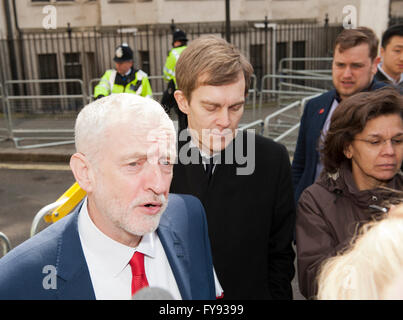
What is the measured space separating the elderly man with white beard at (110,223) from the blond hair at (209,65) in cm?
52

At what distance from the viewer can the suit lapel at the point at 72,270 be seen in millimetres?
1357

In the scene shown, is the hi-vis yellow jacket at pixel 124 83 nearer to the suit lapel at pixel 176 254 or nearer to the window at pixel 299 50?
the suit lapel at pixel 176 254

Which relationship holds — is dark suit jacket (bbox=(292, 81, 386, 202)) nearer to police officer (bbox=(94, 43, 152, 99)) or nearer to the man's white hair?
the man's white hair

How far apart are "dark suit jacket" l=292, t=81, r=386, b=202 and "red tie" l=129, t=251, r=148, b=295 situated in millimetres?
1820

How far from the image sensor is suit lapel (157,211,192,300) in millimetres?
1554

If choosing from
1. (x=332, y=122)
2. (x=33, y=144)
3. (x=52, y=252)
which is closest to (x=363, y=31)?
(x=332, y=122)

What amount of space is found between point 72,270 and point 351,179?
1.48 metres

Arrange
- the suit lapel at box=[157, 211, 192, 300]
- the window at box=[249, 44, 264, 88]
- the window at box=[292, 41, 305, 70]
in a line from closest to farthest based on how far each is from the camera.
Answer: the suit lapel at box=[157, 211, 192, 300] → the window at box=[249, 44, 264, 88] → the window at box=[292, 41, 305, 70]

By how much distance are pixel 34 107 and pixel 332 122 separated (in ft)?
28.7

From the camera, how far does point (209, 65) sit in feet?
6.47

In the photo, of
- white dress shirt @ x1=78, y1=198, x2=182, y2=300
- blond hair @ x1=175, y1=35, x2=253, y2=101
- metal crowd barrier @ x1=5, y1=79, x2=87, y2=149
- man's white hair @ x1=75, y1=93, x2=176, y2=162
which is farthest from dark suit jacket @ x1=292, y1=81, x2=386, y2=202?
metal crowd barrier @ x1=5, y1=79, x2=87, y2=149

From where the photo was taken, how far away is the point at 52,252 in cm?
140

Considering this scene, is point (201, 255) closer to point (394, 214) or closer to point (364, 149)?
point (394, 214)

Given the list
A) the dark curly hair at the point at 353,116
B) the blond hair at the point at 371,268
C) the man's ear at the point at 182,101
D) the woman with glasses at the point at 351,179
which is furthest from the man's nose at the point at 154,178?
the dark curly hair at the point at 353,116
